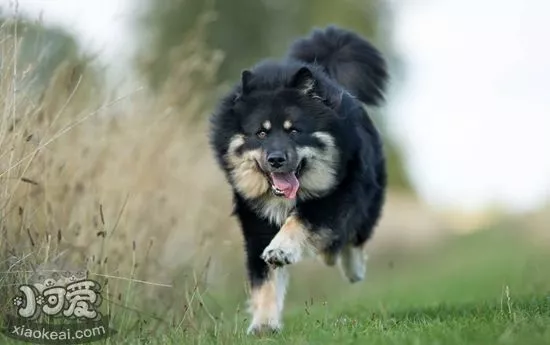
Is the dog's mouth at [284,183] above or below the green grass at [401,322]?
above

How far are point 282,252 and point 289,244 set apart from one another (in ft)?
0.34

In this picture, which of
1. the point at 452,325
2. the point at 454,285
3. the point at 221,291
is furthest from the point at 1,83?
the point at 454,285

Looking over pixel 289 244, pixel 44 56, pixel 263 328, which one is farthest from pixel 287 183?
pixel 44 56

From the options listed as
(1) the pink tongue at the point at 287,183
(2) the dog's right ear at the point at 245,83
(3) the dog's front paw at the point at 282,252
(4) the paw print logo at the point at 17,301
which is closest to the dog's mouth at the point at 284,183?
(1) the pink tongue at the point at 287,183

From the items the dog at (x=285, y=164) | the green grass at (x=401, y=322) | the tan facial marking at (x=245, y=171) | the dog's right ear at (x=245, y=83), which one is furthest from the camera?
the dog's right ear at (x=245, y=83)

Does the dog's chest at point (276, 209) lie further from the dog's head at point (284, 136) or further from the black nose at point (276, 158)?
the black nose at point (276, 158)

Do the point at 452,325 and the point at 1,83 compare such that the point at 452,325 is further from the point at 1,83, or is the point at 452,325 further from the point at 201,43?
the point at 201,43

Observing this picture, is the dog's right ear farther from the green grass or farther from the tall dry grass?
the green grass

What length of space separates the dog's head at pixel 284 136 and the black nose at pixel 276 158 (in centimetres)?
6

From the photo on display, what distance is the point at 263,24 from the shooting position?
94.5 feet

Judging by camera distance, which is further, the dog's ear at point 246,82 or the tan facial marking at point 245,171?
the dog's ear at point 246,82

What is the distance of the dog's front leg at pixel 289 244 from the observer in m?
5.96

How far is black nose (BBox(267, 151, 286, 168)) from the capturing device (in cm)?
619

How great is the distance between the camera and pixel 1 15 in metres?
6.53
